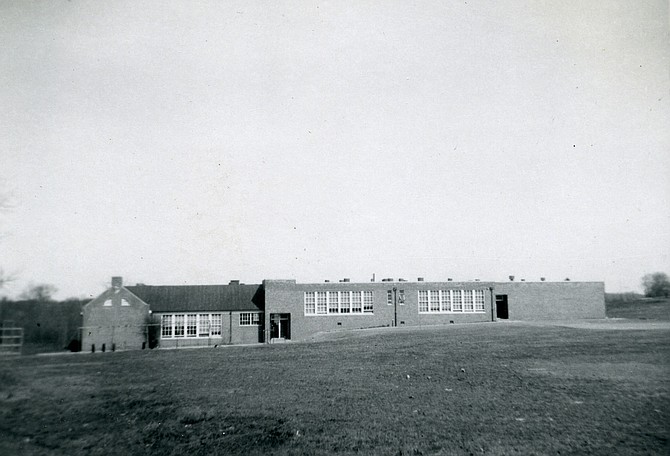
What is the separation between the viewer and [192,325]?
164 ft

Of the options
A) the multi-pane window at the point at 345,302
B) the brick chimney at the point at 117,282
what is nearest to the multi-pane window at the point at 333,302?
the multi-pane window at the point at 345,302

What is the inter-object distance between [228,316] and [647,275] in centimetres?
6554

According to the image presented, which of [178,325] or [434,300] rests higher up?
[434,300]

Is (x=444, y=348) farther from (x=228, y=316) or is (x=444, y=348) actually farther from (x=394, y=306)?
(x=228, y=316)

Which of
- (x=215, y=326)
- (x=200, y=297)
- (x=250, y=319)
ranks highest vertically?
(x=200, y=297)

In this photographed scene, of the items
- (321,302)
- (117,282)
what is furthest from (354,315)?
(117,282)

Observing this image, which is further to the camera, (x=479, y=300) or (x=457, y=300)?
(x=479, y=300)

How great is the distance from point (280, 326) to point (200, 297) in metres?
9.45

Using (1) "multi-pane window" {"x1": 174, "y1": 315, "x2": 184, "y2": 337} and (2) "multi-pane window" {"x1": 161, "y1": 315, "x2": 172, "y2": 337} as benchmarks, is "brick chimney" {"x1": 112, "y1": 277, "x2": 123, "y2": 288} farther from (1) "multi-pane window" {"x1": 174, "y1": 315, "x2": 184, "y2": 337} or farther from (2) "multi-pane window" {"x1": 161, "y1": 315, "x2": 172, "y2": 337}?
(1) "multi-pane window" {"x1": 174, "y1": 315, "x2": 184, "y2": 337}

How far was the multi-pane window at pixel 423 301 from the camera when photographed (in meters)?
51.4

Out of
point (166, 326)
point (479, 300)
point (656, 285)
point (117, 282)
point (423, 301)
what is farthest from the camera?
point (656, 285)

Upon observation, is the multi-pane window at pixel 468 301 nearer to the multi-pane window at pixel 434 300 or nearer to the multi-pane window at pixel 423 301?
the multi-pane window at pixel 434 300

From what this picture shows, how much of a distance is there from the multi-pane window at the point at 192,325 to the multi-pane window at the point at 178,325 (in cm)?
52

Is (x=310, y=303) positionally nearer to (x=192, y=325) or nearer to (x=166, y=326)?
(x=192, y=325)
